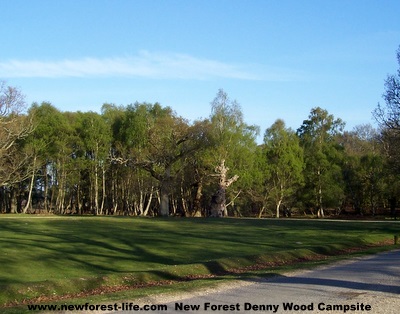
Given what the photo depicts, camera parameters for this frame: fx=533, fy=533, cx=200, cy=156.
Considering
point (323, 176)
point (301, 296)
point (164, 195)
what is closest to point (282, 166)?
point (323, 176)

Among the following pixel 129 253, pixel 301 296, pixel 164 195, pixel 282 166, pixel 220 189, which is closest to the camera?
pixel 301 296

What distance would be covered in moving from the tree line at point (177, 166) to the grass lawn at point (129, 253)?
26.6m

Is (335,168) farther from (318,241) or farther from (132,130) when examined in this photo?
(318,241)

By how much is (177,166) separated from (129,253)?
4675 cm

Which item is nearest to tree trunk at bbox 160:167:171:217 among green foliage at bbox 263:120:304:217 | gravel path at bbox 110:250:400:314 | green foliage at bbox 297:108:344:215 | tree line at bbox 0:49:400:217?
tree line at bbox 0:49:400:217

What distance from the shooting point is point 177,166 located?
73812 millimetres

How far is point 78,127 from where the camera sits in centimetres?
7769

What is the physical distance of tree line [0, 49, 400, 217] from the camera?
6700 cm

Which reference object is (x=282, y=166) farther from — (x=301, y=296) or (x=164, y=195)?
(x=301, y=296)

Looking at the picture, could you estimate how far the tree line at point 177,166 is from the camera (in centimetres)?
→ 6700

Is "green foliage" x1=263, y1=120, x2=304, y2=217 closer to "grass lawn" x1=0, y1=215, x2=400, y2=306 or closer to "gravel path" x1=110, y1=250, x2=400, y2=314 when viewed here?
"grass lawn" x1=0, y1=215, x2=400, y2=306

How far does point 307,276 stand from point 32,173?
65.5m

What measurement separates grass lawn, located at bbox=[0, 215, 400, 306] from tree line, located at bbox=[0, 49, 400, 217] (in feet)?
87.3

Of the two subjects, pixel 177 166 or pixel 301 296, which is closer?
pixel 301 296
